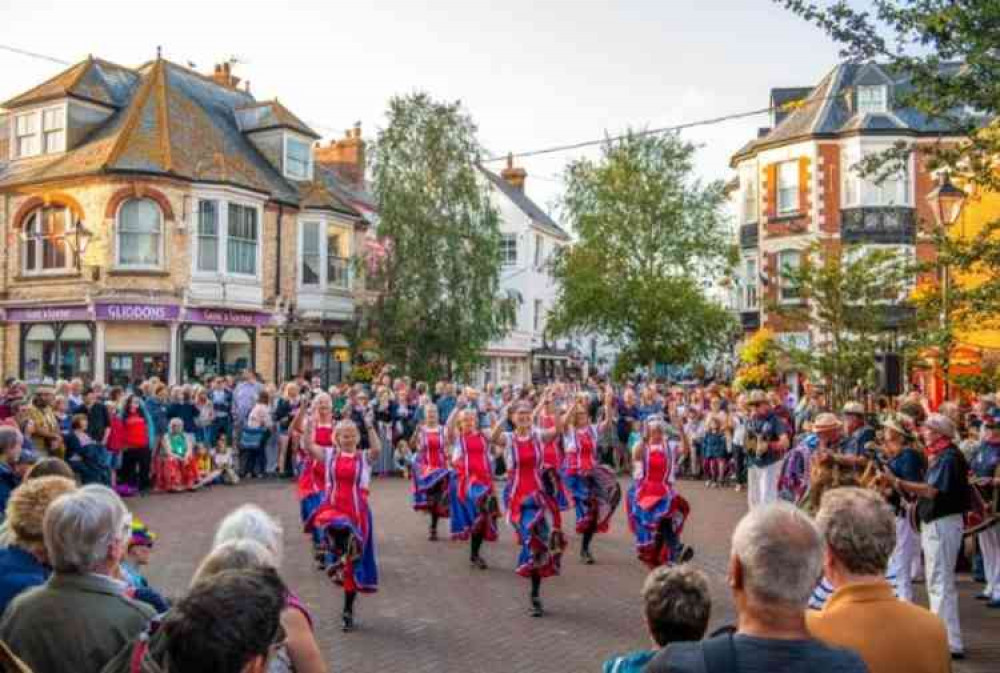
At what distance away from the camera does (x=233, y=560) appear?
3441 millimetres

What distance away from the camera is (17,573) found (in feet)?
13.4

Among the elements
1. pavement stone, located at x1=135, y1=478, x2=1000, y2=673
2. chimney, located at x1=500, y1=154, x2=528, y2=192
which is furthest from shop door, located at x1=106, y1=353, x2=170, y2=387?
chimney, located at x1=500, y1=154, x2=528, y2=192

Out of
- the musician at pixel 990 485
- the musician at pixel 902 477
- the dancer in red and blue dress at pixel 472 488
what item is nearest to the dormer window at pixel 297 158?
the dancer in red and blue dress at pixel 472 488

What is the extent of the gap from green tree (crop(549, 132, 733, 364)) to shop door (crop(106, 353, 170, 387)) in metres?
14.4

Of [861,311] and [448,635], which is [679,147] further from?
[448,635]

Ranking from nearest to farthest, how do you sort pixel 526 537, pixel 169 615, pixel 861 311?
1. pixel 169 615
2. pixel 526 537
3. pixel 861 311

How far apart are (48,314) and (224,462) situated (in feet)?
32.6

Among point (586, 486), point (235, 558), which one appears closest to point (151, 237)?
point (586, 486)

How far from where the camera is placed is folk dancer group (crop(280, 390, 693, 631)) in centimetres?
831

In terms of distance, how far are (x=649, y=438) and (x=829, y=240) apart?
20513 mm

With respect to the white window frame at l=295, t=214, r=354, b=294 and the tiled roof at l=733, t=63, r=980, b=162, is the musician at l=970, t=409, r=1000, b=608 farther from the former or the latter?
the white window frame at l=295, t=214, r=354, b=294

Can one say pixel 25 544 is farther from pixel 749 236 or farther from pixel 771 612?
pixel 749 236

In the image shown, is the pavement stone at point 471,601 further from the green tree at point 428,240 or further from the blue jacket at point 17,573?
the green tree at point 428,240

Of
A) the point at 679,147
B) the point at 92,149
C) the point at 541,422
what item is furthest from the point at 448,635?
the point at 679,147
